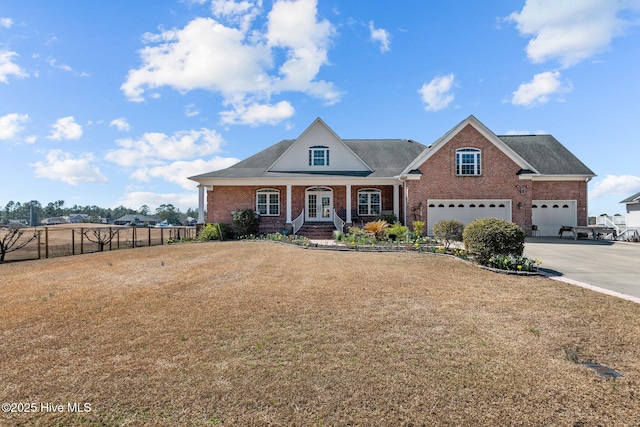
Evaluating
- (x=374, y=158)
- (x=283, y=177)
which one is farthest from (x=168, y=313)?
(x=374, y=158)

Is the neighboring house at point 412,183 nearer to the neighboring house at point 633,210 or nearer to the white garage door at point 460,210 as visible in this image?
the white garage door at point 460,210

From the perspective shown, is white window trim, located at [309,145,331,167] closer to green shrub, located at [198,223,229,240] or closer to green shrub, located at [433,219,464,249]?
green shrub, located at [198,223,229,240]

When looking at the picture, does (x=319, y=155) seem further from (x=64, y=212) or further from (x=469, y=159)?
(x=64, y=212)

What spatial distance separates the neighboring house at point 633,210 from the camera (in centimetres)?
1964

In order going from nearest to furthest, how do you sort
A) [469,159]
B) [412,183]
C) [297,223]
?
[469,159] < [412,183] < [297,223]

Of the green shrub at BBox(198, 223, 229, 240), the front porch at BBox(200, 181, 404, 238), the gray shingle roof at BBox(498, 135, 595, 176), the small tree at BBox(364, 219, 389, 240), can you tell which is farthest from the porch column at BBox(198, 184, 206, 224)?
the gray shingle roof at BBox(498, 135, 595, 176)

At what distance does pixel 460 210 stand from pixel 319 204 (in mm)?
8834

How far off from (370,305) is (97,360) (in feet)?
13.4

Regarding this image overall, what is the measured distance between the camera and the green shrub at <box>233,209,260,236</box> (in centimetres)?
1884

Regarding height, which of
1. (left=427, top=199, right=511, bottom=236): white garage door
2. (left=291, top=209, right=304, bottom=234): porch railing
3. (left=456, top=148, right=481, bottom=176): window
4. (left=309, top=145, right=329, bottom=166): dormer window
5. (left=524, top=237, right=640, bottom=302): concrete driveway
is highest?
(left=309, top=145, right=329, bottom=166): dormer window

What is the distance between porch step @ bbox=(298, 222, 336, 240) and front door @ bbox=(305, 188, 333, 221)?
1.21 metres

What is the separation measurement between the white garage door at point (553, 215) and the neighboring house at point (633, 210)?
3.75 meters

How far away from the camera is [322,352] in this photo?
386 cm

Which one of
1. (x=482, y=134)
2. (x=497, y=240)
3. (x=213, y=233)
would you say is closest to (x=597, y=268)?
(x=497, y=240)
